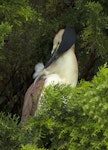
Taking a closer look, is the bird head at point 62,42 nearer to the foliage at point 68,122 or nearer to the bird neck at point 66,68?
the bird neck at point 66,68

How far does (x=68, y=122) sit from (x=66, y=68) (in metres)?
0.88

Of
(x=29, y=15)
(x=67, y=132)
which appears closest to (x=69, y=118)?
(x=67, y=132)

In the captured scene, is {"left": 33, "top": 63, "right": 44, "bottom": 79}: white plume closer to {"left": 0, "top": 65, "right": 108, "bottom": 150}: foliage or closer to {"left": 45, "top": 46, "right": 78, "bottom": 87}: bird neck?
{"left": 45, "top": 46, "right": 78, "bottom": 87}: bird neck

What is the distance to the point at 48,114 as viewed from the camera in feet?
4.65

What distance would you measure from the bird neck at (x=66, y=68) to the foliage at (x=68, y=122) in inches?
27.3

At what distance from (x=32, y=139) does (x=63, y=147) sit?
125mm

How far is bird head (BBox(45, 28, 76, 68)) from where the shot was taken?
2.25 m

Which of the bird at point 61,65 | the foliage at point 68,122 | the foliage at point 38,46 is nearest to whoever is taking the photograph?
the foliage at point 68,122

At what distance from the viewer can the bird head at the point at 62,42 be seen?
225 centimetres

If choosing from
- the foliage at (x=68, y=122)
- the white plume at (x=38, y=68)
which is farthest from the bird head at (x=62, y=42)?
the foliage at (x=68, y=122)

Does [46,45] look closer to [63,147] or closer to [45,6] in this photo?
[45,6]

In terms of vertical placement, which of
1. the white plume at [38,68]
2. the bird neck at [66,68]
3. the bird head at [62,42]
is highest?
the bird head at [62,42]

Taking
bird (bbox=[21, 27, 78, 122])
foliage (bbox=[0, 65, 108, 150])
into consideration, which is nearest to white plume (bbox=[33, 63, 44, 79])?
bird (bbox=[21, 27, 78, 122])

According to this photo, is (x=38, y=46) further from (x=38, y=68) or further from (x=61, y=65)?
(x=61, y=65)
